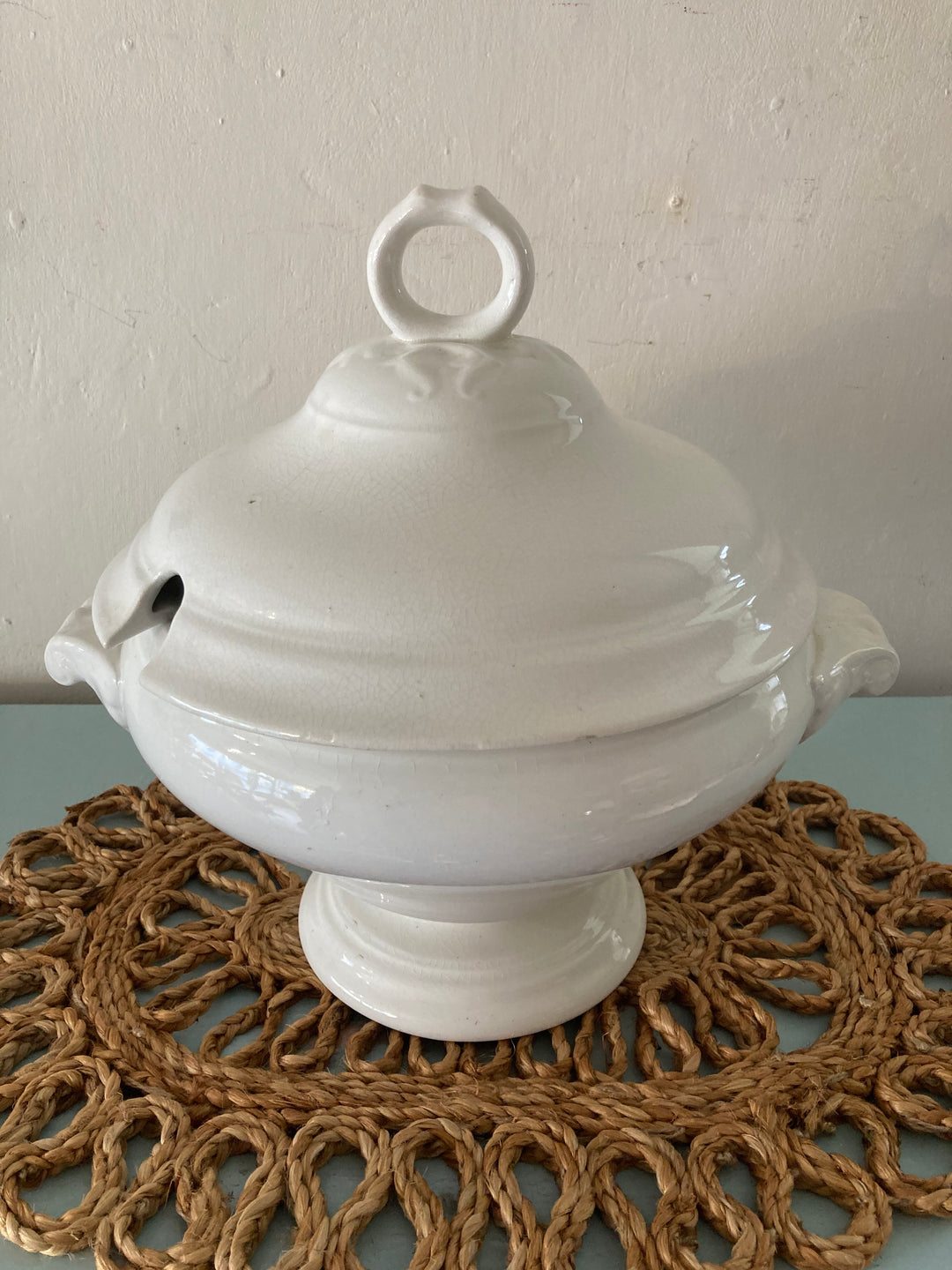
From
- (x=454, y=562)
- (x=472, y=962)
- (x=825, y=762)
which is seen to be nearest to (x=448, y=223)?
(x=454, y=562)

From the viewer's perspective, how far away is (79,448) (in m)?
0.92

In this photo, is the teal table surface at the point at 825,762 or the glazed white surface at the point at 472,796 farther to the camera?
the teal table surface at the point at 825,762

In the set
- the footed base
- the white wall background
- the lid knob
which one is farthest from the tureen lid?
the white wall background

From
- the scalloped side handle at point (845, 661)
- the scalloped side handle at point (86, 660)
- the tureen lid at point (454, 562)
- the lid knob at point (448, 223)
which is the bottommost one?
the scalloped side handle at point (86, 660)

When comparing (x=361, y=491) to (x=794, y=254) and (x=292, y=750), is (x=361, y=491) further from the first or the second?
(x=794, y=254)

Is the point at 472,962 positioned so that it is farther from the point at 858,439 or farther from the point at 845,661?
the point at 858,439

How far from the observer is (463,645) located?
0.45m

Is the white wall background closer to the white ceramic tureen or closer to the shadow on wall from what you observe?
the shadow on wall

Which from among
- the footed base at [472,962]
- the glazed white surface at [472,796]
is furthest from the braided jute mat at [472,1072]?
the glazed white surface at [472,796]

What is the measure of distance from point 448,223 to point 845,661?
1.04 feet

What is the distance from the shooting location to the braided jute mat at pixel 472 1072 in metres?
0.49

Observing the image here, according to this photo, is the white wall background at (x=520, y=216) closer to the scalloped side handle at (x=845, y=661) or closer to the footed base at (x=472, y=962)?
the scalloped side handle at (x=845, y=661)

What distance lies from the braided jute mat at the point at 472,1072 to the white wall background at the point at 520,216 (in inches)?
14.0

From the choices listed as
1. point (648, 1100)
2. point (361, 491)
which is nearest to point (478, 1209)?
point (648, 1100)
